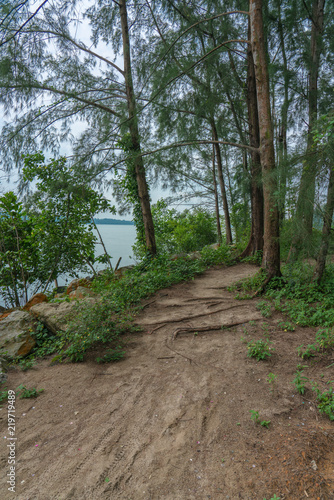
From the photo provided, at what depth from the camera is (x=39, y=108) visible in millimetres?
6164

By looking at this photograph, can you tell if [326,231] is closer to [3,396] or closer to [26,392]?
[26,392]

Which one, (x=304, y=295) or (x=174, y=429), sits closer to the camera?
(x=174, y=429)

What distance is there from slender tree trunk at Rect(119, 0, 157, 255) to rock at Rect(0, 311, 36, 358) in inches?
149

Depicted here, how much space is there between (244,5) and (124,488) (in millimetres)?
8519

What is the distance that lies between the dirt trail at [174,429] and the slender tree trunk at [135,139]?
427cm

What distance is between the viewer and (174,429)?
2.30 metres

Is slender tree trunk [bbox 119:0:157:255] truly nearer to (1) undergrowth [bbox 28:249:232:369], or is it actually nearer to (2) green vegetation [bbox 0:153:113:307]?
(2) green vegetation [bbox 0:153:113:307]

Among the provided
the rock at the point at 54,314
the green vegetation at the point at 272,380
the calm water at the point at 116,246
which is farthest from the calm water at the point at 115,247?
the green vegetation at the point at 272,380

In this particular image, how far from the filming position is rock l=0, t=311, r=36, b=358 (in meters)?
4.17

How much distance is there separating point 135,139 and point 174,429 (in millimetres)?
6416

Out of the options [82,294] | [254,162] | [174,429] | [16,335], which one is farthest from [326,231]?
[16,335]

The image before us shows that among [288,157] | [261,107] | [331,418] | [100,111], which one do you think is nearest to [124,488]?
[331,418]

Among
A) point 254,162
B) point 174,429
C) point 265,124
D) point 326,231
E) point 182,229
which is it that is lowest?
point 174,429

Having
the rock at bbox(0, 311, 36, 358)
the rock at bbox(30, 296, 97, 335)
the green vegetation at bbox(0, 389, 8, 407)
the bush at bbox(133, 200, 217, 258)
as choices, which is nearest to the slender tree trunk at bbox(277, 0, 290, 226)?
the rock at bbox(30, 296, 97, 335)
